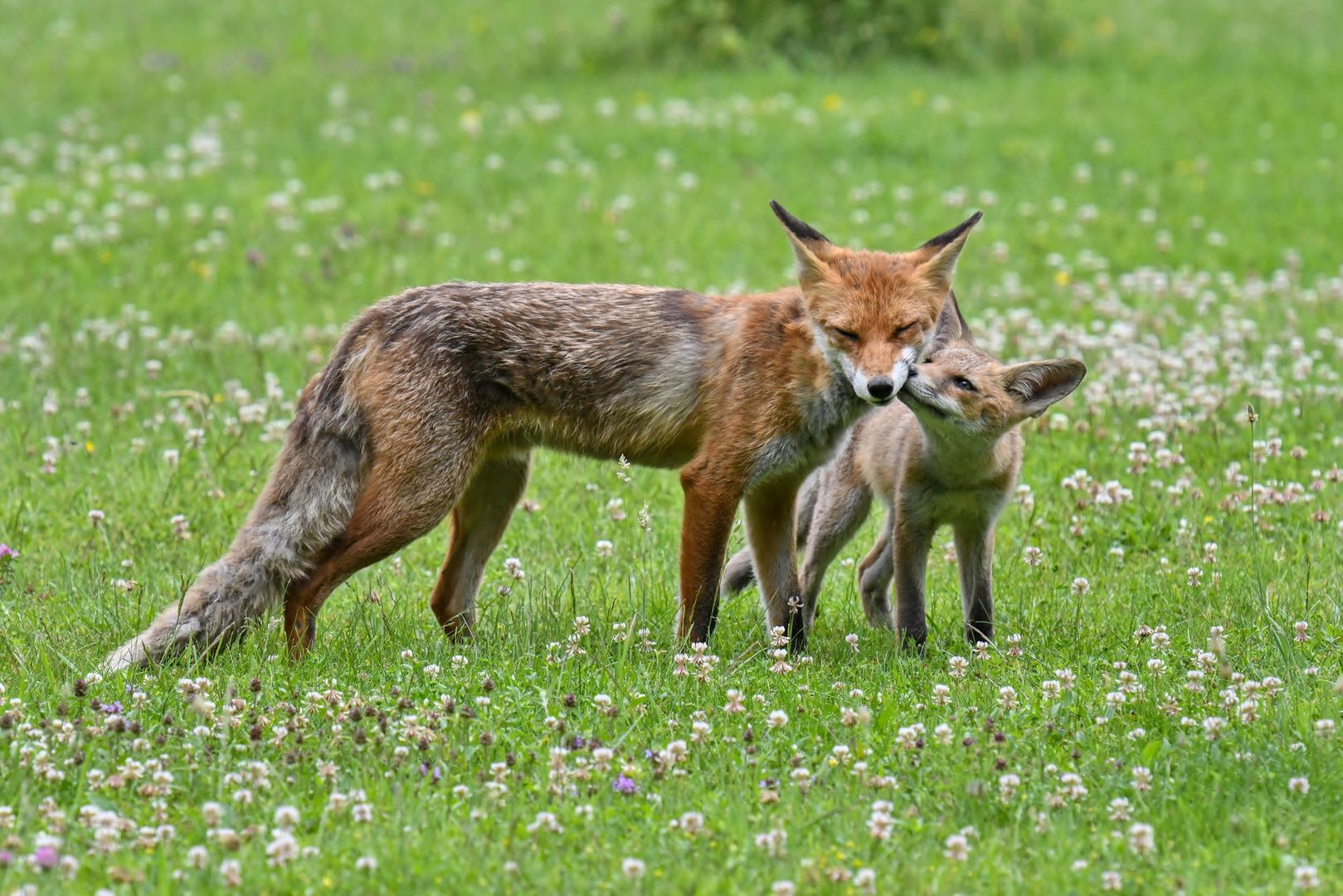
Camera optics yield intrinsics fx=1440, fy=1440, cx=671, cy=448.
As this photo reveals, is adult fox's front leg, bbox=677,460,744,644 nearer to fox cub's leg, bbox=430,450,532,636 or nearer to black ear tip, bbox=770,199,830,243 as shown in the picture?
fox cub's leg, bbox=430,450,532,636

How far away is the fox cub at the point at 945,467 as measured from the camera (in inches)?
235

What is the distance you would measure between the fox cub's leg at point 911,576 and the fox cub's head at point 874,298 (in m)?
0.83

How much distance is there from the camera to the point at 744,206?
13445mm

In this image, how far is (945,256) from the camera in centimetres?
608

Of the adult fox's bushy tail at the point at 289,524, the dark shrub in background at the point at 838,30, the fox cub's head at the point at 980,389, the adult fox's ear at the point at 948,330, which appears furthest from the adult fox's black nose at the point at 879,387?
the dark shrub in background at the point at 838,30

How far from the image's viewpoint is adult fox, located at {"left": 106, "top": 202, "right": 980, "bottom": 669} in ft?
19.7

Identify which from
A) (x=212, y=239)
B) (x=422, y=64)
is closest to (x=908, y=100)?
(x=422, y=64)

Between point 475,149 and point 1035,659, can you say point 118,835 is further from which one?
point 475,149

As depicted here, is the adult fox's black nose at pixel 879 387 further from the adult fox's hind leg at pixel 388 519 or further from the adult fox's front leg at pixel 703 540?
the adult fox's hind leg at pixel 388 519

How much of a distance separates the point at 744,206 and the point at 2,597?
8390mm

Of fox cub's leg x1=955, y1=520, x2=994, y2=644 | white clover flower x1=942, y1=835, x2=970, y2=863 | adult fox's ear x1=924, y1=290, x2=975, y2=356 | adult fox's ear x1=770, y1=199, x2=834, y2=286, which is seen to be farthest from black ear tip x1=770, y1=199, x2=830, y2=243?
white clover flower x1=942, y1=835, x2=970, y2=863

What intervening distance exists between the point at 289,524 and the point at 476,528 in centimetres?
98

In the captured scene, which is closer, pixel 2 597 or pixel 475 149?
pixel 2 597

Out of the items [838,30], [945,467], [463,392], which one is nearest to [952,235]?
[945,467]
